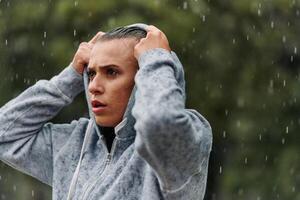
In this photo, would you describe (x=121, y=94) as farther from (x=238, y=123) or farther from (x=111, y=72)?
(x=238, y=123)

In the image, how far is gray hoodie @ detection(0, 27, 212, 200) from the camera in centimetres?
386

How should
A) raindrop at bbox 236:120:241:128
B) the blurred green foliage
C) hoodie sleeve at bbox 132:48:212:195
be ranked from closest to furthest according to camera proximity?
hoodie sleeve at bbox 132:48:212:195 < the blurred green foliage < raindrop at bbox 236:120:241:128

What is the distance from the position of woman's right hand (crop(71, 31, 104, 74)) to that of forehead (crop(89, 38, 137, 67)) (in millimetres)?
217

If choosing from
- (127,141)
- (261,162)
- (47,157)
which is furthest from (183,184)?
(261,162)

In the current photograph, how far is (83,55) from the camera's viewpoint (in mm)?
4480

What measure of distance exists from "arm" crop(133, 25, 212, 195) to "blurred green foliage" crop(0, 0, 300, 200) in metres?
5.70

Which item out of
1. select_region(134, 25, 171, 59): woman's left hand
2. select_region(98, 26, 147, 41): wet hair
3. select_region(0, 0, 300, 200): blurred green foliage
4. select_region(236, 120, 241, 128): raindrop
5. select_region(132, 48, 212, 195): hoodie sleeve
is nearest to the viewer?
select_region(132, 48, 212, 195): hoodie sleeve

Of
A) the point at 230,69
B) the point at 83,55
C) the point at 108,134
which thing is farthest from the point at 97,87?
the point at 230,69

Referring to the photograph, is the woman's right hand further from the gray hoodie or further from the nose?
the nose

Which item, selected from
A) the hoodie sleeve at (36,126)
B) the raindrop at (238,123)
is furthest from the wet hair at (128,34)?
the raindrop at (238,123)

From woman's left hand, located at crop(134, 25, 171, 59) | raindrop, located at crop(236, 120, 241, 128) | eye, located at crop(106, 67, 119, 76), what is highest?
woman's left hand, located at crop(134, 25, 171, 59)

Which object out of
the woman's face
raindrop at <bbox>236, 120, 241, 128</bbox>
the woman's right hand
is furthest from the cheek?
raindrop at <bbox>236, 120, 241, 128</bbox>

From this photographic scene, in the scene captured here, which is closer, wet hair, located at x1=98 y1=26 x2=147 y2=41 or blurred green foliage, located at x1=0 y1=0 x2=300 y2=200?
wet hair, located at x1=98 y1=26 x2=147 y2=41

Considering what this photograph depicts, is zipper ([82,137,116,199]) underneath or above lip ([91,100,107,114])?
underneath
